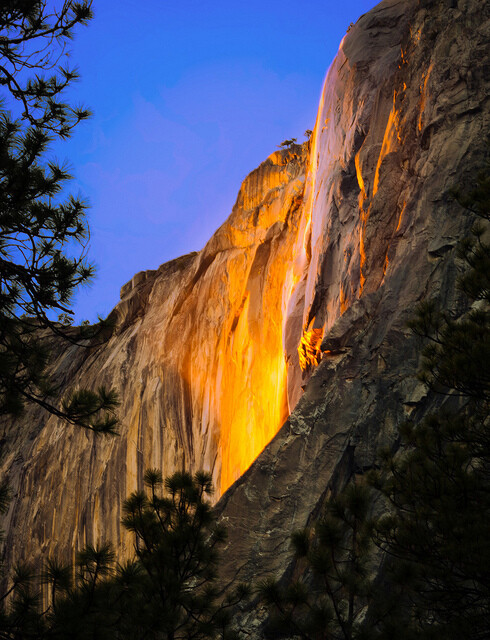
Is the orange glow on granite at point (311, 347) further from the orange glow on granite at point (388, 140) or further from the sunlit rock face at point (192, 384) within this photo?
the orange glow on granite at point (388, 140)

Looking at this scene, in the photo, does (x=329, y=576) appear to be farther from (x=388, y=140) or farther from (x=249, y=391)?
(x=249, y=391)

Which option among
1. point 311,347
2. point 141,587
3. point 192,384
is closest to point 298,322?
point 311,347

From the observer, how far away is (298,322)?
59.8 ft

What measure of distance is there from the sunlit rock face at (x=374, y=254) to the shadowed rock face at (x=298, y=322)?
1.5 inches

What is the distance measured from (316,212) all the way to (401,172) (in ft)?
A: 13.0

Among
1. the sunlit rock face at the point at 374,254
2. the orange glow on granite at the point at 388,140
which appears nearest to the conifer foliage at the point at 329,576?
the sunlit rock face at the point at 374,254

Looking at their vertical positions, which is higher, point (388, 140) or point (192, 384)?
point (192, 384)

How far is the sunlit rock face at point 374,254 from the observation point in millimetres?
10641

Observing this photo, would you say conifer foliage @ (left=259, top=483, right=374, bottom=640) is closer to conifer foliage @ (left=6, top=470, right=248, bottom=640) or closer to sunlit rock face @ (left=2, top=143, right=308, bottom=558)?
conifer foliage @ (left=6, top=470, right=248, bottom=640)

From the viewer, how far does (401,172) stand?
548 inches

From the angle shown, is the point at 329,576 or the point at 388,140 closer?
the point at 329,576

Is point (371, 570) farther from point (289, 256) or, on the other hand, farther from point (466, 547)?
point (289, 256)

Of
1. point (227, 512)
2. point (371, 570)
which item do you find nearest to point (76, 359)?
point (227, 512)

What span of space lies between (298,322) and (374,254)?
5.00m
